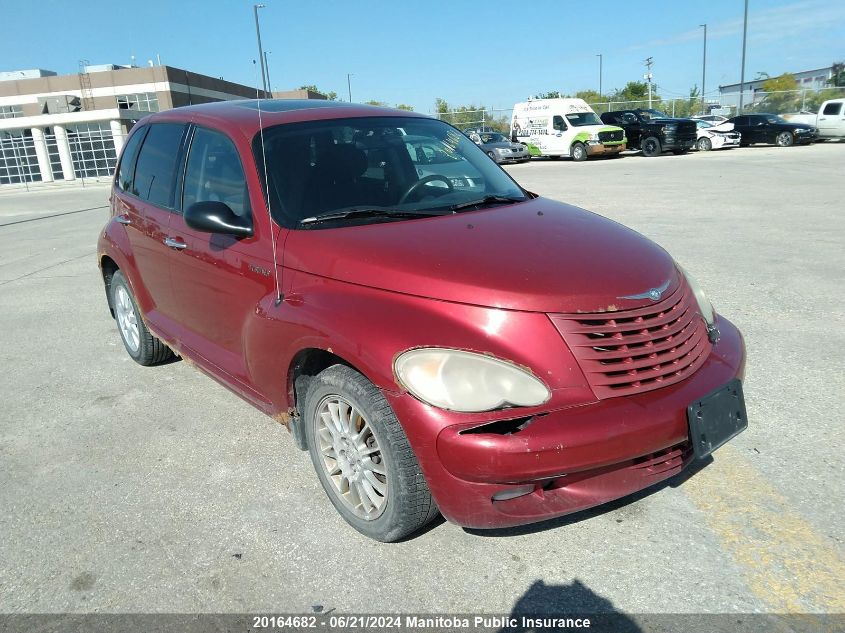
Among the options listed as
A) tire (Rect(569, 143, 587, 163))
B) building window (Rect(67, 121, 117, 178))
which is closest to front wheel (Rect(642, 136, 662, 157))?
tire (Rect(569, 143, 587, 163))

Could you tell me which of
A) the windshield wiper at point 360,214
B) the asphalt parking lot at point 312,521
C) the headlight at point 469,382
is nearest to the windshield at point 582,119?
the asphalt parking lot at point 312,521

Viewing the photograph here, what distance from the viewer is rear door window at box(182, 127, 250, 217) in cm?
333

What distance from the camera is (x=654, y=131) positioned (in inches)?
1061

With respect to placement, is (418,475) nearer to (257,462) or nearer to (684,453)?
(684,453)

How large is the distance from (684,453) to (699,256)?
5.71 m

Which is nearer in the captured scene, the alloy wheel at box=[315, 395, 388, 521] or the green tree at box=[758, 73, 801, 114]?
the alloy wheel at box=[315, 395, 388, 521]

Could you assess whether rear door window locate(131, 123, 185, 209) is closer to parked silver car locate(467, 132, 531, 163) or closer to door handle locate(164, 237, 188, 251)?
door handle locate(164, 237, 188, 251)

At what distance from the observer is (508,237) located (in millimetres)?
2877

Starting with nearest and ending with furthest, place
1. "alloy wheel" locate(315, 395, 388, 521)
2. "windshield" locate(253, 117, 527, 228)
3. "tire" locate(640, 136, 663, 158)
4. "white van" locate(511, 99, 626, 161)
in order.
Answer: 1. "alloy wheel" locate(315, 395, 388, 521)
2. "windshield" locate(253, 117, 527, 228)
3. "white van" locate(511, 99, 626, 161)
4. "tire" locate(640, 136, 663, 158)

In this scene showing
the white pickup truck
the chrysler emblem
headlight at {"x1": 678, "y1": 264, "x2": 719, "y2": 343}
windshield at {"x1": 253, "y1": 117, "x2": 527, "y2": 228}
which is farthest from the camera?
the white pickup truck

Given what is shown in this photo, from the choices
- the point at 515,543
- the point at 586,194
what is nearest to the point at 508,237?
the point at 515,543

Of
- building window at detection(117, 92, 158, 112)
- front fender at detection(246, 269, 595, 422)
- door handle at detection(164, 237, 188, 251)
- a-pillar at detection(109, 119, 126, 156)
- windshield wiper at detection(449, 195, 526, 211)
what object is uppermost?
building window at detection(117, 92, 158, 112)

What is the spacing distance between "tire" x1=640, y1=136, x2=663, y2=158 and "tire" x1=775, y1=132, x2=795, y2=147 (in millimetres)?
5587

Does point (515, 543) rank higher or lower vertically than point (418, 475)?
lower
